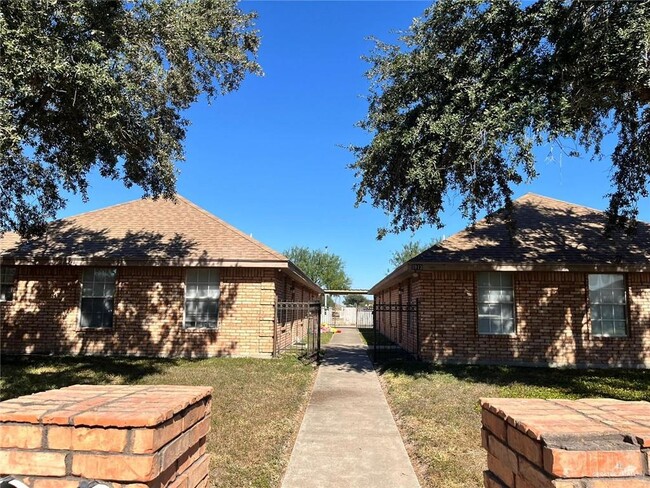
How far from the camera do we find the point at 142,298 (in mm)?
13836

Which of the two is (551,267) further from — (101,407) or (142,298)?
(101,407)

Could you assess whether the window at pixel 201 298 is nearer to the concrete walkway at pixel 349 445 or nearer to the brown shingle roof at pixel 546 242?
the concrete walkway at pixel 349 445

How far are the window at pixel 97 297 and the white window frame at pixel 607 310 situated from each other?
13793mm

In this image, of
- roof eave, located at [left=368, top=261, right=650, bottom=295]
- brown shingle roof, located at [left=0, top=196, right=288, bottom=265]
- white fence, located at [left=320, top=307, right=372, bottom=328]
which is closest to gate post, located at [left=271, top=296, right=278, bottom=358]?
brown shingle roof, located at [left=0, top=196, right=288, bottom=265]

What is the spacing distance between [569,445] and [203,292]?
12879 mm

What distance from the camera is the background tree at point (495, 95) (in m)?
8.09

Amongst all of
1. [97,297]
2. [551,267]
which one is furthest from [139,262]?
[551,267]

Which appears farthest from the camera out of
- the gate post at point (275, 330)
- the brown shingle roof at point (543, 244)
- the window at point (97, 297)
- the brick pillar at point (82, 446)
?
the window at point (97, 297)

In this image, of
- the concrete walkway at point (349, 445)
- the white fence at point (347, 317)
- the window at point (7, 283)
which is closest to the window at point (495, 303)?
the concrete walkway at point (349, 445)

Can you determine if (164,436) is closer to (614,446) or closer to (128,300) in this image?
(614,446)

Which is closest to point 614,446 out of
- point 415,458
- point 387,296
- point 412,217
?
point 415,458

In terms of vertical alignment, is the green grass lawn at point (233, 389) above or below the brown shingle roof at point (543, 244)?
below

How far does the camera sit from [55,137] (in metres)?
10.8

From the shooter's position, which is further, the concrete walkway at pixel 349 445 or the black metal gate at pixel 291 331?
the black metal gate at pixel 291 331
